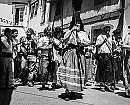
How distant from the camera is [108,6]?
1196cm

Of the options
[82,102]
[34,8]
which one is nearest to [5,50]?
[82,102]

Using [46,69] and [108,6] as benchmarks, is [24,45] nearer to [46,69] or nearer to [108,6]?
[46,69]

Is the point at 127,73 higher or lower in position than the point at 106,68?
lower

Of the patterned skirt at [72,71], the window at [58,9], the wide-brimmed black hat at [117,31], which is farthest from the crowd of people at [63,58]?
the window at [58,9]

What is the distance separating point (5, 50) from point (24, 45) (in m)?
1.12

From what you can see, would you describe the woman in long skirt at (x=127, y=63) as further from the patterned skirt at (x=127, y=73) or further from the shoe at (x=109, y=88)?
the shoe at (x=109, y=88)

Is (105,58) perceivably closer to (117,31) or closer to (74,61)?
(74,61)

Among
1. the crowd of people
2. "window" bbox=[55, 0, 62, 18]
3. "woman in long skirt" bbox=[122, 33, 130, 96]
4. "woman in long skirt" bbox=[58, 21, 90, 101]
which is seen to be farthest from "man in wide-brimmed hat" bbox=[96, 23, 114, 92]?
"window" bbox=[55, 0, 62, 18]

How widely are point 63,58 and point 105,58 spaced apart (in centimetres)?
214

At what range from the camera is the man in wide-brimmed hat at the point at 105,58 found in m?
7.72

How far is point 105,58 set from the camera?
784 cm

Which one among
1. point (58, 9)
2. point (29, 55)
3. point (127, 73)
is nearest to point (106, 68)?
point (127, 73)

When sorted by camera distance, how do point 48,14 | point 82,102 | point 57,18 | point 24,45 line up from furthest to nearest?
point 48,14 → point 57,18 → point 24,45 → point 82,102

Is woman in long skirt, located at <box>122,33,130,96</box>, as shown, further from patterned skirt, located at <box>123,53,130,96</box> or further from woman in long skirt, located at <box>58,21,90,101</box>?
woman in long skirt, located at <box>58,21,90,101</box>
